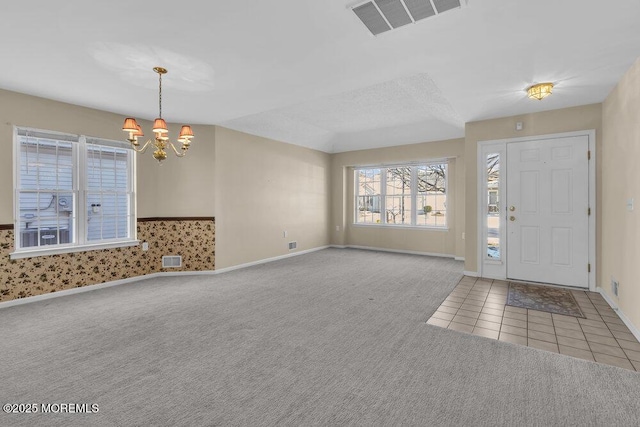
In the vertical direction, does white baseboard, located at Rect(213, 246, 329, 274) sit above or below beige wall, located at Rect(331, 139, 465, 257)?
below

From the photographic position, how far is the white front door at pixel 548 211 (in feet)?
13.5

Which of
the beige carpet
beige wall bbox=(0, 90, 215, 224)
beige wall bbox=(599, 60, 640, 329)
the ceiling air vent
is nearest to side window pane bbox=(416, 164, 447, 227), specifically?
beige wall bbox=(599, 60, 640, 329)

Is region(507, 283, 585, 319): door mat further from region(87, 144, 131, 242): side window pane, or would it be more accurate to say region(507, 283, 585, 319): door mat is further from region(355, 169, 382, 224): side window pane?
region(87, 144, 131, 242): side window pane

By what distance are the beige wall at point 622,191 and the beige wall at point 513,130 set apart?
0.41 feet

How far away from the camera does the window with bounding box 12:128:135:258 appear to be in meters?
3.83

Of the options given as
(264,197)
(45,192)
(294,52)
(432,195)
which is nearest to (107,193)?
(45,192)

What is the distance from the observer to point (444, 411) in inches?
69.0

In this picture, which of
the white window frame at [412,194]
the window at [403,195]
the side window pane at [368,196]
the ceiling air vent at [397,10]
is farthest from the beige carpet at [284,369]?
the side window pane at [368,196]

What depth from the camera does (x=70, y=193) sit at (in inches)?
165

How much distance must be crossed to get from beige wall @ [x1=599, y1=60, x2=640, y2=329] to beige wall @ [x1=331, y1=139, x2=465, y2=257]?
2640 mm

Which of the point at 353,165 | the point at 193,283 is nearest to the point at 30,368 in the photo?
the point at 193,283

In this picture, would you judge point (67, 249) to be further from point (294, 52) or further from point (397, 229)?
point (397, 229)

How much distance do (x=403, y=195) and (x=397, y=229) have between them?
0.87 metres

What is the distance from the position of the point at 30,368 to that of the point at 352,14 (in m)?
3.55
